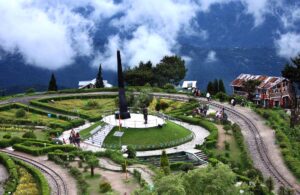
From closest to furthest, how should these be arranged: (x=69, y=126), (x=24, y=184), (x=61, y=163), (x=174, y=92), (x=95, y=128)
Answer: (x=24, y=184), (x=61, y=163), (x=95, y=128), (x=69, y=126), (x=174, y=92)

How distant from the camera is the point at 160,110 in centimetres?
8812

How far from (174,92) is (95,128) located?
30.7 meters

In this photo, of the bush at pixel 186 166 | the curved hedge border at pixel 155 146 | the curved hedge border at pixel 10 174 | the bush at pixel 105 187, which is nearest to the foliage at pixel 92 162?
the bush at pixel 105 187

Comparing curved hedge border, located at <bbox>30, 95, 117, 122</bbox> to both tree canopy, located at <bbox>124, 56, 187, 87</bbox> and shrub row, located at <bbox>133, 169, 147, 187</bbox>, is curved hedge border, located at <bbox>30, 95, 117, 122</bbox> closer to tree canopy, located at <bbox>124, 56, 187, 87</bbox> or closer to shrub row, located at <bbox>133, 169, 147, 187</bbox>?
tree canopy, located at <bbox>124, 56, 187, 87</bbox>

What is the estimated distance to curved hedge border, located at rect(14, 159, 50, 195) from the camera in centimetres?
4878

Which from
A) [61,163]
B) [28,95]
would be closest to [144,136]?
[61,163]

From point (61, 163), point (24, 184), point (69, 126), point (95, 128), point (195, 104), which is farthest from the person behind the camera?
point (195, 104)

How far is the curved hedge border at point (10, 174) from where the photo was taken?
49.9m

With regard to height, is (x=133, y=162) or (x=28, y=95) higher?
(x=28, y=95)

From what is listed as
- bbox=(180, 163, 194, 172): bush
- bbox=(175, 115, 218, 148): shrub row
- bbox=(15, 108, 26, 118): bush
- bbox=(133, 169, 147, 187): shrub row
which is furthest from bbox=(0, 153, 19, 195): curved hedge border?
bbox=(15, 108, 26, 118): bush

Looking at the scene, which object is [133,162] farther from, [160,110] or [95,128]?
[160,110]

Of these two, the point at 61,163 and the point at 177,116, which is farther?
A: the point at 177,116

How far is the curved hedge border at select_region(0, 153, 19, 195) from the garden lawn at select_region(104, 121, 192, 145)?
1278 cm

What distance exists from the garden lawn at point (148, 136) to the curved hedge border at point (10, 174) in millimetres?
12779
